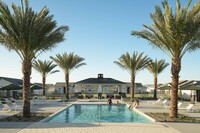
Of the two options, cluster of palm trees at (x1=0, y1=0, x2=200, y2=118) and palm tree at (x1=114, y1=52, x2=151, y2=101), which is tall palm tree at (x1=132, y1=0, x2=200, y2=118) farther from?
palm tree at (x1=114, y1=52, x2=151, y2=101)

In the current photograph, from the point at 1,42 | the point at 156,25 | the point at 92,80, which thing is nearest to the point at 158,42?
the point at 156,25

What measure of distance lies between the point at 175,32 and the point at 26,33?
8795mm

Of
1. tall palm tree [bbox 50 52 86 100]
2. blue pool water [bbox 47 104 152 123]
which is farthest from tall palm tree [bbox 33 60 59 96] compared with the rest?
blue pool water [bbox 47 104 152 123]

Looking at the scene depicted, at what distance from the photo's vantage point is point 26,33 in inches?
703

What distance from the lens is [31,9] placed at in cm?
1816

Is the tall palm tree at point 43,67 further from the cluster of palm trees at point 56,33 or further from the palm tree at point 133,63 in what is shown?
the cluster of palm trees at point 56,33

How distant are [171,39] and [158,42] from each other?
1527 mm

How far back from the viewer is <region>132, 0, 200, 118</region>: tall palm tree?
57.8ft

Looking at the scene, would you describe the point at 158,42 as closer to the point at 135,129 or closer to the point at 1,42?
the point at 135,129

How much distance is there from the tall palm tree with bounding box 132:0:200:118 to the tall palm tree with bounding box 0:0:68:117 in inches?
251

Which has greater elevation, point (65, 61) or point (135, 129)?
point (65, 61)

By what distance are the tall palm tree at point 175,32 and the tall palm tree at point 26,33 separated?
6371mm

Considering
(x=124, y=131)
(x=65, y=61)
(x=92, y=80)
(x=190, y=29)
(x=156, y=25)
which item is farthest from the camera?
(x=92, y=80)

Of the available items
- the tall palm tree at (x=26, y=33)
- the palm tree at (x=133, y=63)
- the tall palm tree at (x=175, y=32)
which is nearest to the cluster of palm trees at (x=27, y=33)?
the tall palm tree at (x=26, y=33)
